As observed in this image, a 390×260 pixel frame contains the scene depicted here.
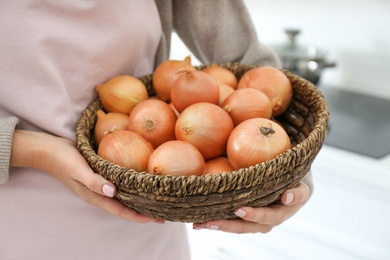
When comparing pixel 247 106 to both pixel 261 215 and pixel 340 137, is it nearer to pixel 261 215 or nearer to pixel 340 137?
pixel 261 215

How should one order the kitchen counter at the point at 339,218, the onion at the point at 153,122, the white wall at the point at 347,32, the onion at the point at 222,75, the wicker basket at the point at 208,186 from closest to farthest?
the wicker basket at the point at 208,186 → the onion at the point at 153,122 → the onion at the point at 222,75 → the kitchen counter at the point at 339,218 → the white wall at the point at 347,32

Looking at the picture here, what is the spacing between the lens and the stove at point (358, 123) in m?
1.03

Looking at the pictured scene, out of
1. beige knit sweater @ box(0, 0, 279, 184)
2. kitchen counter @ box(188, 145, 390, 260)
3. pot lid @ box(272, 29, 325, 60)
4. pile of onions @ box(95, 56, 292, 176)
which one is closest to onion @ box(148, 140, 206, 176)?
pile of onions @ box(95, 56, 292, 176)

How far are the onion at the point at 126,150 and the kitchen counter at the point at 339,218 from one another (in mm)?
663

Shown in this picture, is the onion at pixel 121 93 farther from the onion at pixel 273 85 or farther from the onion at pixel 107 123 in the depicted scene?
the onion at pixel 273 85

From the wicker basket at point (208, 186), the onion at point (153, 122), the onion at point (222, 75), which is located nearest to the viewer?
the wicker basket at point (208, 186)

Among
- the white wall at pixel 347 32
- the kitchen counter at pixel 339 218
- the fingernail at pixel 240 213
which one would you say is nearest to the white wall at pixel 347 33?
the white wall at pixel 347 32

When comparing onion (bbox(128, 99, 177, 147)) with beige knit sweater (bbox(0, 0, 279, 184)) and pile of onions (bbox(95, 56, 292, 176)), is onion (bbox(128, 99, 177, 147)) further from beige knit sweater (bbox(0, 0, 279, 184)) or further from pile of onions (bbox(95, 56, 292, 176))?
beige knit sweater (bbox(0, 0, 279, 184))

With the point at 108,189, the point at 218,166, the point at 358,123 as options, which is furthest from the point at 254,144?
the point at 358,123

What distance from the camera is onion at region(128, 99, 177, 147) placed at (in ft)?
1.68

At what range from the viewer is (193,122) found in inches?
19.0

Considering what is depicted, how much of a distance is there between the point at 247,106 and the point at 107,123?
19cm

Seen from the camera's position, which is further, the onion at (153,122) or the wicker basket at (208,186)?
the onion at (153,122)

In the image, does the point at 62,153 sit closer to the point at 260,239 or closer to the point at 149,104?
the point at 149,104
